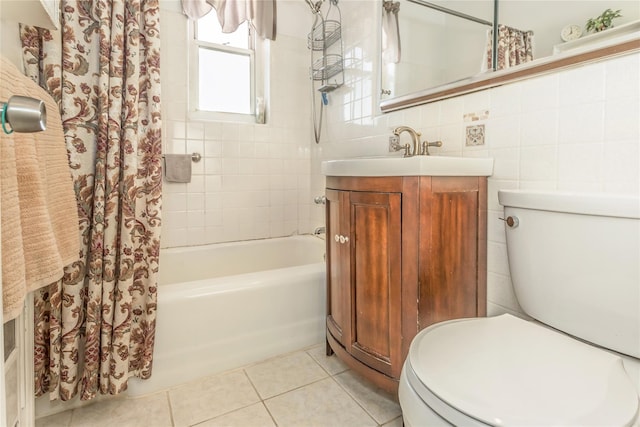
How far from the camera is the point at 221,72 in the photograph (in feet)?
7.59

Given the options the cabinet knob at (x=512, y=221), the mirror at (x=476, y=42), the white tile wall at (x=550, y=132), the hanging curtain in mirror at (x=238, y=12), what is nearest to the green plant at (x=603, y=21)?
the mirror at (x=476, y=42)

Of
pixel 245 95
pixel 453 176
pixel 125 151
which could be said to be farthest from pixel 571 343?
pixel 245 95

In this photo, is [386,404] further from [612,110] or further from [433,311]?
[612,110]

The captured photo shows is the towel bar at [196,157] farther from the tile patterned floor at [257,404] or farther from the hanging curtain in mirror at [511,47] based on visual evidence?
the hanging curtain in mirror at [511,47]

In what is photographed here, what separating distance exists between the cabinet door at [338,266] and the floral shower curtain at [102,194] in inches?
27.6

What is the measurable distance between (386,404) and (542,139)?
1.10 metres

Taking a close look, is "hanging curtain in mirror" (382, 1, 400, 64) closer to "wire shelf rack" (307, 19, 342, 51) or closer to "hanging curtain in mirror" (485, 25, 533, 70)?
"wire shelf rack" (307, 19, 342, 51)

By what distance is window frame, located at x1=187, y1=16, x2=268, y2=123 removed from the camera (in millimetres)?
2180

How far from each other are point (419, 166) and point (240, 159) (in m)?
1.48

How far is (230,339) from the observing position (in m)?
1.53

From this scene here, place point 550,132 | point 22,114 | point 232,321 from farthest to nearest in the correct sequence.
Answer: point 232,321, point 550,132, point 22,114

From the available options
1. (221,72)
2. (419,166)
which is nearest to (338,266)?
(419,166)

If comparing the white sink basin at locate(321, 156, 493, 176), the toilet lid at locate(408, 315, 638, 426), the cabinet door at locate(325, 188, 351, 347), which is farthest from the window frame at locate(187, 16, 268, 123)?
the toilet lid at locate(408, 315, 638, 426)

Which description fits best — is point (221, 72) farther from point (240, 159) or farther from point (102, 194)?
point (102, 194)
